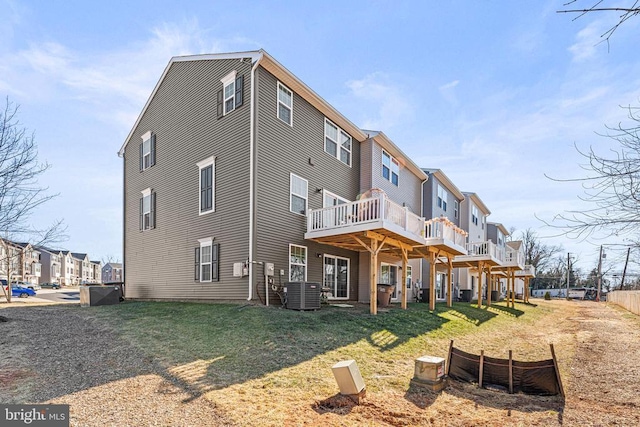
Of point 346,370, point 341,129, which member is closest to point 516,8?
point 346,370

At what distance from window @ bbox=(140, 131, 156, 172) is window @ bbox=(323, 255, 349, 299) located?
8798 millimetres

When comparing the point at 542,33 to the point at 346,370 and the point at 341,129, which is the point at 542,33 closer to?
the point at 346,370

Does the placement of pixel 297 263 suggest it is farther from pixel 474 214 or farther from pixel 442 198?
pixel 474 214

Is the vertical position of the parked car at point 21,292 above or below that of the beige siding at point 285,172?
below

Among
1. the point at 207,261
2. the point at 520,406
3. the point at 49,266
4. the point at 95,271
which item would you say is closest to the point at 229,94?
the point at 207,261

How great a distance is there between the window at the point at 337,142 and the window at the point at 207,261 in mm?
5844

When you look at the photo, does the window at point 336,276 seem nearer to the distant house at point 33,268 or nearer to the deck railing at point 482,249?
the deck railing at point 482,249

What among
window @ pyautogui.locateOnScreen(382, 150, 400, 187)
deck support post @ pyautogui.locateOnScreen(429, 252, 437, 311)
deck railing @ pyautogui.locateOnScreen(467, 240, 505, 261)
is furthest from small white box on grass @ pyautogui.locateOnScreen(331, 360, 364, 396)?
deck railing @ pyautogui.locateOnScreen(467, 240, 505, 261)

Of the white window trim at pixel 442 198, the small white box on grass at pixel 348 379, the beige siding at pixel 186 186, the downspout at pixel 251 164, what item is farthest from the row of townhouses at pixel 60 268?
the small white box on grass at pixel 348 379

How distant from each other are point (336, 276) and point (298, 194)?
379cm

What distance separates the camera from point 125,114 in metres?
18.4

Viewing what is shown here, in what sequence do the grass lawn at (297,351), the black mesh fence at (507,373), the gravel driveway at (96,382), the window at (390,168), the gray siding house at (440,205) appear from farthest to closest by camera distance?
the gray siding house at (440,205) < the window at (390,168) < the black mesh fence at (507,373) < the grass lawn at (297,351) < the gravel driveway at (96,382)

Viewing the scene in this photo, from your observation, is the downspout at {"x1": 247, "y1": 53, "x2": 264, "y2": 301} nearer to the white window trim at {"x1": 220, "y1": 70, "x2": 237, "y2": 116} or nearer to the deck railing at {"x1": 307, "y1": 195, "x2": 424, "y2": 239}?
the white window trim at {"x1": 220, "y1": 70, "x2": 237, "y2": 116}

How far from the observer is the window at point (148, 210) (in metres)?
16.8
